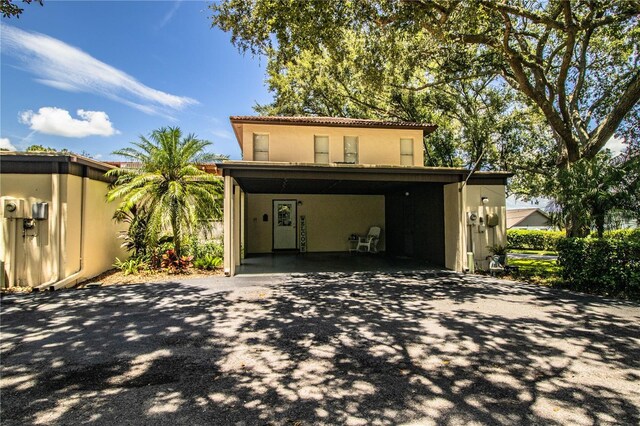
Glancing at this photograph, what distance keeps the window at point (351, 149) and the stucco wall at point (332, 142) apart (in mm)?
133

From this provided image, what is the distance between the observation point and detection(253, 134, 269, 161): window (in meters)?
12.3

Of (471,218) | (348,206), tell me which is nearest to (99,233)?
(348,206)

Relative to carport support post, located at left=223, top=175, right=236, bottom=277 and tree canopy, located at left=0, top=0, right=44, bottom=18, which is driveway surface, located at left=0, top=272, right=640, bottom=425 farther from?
tree canopy, located at left=0, top=0, right=44, bottom=18

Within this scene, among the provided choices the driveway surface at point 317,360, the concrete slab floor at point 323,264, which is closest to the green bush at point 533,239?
the concrete slab floor at point 323,264

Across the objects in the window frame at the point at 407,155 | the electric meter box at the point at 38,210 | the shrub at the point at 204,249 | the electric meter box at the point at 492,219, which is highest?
the window frame at the point at 407,155

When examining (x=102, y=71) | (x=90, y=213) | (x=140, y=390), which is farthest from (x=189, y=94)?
(x=140, y=390)

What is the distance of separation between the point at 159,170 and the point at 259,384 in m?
7.94

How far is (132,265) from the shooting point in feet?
30.3

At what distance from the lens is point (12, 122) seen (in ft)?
26.3

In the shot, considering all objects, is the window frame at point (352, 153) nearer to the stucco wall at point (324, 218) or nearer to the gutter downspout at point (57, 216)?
the stucco wall at point (324, 218)

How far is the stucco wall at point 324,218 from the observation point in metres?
14.9

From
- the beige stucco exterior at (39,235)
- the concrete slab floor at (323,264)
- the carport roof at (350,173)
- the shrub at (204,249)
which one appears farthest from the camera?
the shrub at (204,249)

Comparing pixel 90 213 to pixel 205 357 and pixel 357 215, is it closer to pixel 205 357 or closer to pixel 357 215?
pixel 205 357

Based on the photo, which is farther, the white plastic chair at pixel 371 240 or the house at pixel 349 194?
the white plastic chair at pixel 371 240
